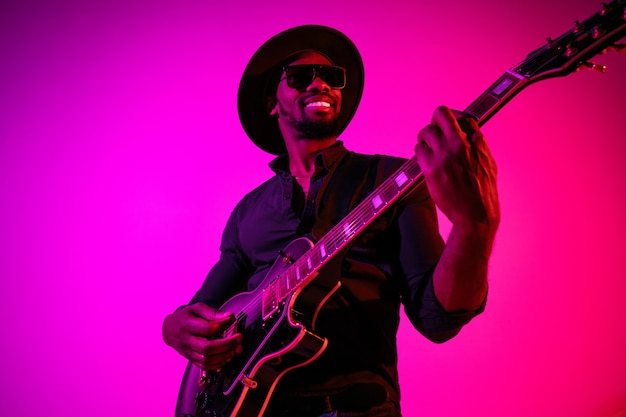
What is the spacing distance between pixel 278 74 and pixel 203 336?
1899mm

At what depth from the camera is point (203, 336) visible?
2.04 metres

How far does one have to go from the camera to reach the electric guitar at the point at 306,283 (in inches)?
53.7

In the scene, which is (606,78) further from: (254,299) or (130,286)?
(130,286)

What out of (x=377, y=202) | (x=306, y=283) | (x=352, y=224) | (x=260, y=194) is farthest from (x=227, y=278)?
(x=377, y=202)

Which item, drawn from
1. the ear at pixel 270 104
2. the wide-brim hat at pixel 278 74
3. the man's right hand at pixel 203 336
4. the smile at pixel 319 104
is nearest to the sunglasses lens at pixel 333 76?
the smile at pixel 319 104

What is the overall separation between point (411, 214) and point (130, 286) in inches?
90.4

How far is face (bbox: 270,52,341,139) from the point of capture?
2666mm

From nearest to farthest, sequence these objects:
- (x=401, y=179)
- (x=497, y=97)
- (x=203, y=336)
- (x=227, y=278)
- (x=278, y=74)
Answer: (x=497, y=97)
(x=401, y=179)
(x=203, y=336)
(x=227, y=278)
(x=278, y=74)

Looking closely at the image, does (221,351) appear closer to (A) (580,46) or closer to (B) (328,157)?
(B) (328,157)

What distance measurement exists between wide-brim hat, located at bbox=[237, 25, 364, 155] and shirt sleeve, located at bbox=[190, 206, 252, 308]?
0.87 m

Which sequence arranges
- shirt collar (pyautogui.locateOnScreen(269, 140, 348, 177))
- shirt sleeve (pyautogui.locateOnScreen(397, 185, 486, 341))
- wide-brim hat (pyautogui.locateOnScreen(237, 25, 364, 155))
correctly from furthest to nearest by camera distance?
1. wide-brim hat (pyautogui.locateOnScreen(237, 25, 364, 155))
2. shirt collar (pyautogui.locateOnScreen(269, 140, 348, 177))
3. shirt sleeve (pyautogui.locateOnScreen(397, 185, 486, 341))

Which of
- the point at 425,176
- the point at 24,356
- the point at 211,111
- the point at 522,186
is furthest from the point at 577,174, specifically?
the point at 24,356

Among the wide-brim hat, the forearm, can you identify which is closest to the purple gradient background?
the wide-brim hat

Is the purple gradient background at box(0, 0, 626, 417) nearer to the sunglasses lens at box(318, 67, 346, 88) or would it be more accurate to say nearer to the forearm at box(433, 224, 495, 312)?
the sunglasses lens at box(318, 67, 346, 88)
